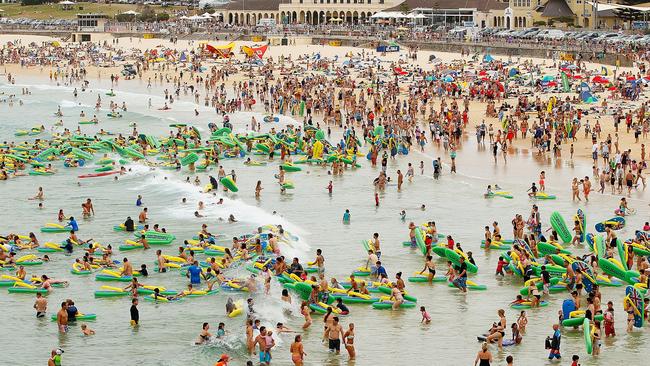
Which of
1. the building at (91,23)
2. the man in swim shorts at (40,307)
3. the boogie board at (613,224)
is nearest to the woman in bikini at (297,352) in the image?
the man in swim shorts at (40,307)

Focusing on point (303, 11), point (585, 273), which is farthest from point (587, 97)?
point (303, 11)

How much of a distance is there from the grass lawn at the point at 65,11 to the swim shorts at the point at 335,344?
105 m

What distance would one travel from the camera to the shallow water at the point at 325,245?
64.9ft

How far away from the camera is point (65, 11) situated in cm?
12619

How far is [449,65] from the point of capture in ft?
218

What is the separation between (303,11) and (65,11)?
113 feet

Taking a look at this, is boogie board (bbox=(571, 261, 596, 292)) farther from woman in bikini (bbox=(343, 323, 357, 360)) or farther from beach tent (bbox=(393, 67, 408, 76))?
beach tent (bbox=(393, 67, 408, 76))

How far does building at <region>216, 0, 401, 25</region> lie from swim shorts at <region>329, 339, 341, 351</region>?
3228 inches

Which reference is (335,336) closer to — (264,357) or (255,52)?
(264,357)

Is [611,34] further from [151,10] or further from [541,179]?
[151,10]

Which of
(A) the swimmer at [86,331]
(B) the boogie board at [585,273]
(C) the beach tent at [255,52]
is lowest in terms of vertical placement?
(A) the swimmer at [86,331]

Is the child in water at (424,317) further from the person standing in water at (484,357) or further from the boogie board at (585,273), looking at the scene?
the boogie board at (585,273)

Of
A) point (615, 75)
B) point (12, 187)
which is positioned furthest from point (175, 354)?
point (615, 75)

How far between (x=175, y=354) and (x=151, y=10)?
103837 mm
